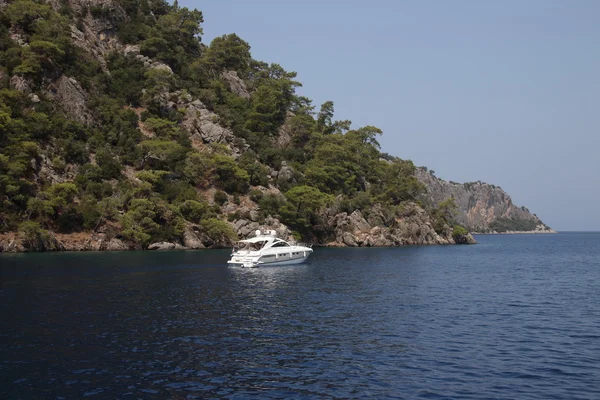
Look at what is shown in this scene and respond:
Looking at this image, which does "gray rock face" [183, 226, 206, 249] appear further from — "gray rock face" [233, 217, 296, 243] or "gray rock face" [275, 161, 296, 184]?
"gray rock face" [275, 161, 296, 184]

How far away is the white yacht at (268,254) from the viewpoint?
71.6 meters

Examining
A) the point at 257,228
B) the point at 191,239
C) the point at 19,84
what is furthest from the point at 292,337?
the point at 19,84

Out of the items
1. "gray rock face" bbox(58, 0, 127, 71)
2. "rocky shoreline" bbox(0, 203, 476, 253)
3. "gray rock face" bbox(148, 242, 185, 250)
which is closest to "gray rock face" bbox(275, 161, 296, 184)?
"rocky shoreline" bbox(0, 203, 476, 253)

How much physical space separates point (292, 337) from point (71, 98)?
10384 cm

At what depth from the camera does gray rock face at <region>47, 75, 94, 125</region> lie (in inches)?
4397

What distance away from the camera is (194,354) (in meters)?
25.9

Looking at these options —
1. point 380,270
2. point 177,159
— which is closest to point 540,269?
point 380,270

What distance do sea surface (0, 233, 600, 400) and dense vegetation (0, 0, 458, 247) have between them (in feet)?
135

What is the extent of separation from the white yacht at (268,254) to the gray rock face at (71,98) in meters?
62.0

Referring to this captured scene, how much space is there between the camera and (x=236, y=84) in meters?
168

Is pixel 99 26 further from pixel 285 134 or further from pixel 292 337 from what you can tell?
pixel 292 337

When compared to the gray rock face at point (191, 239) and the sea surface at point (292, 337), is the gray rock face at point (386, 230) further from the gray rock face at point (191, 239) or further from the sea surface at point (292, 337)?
the sea surface at point (292, 337)

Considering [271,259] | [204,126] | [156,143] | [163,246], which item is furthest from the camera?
[204,126]

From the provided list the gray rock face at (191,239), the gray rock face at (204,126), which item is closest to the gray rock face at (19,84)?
the gray rock face at (204,126)
